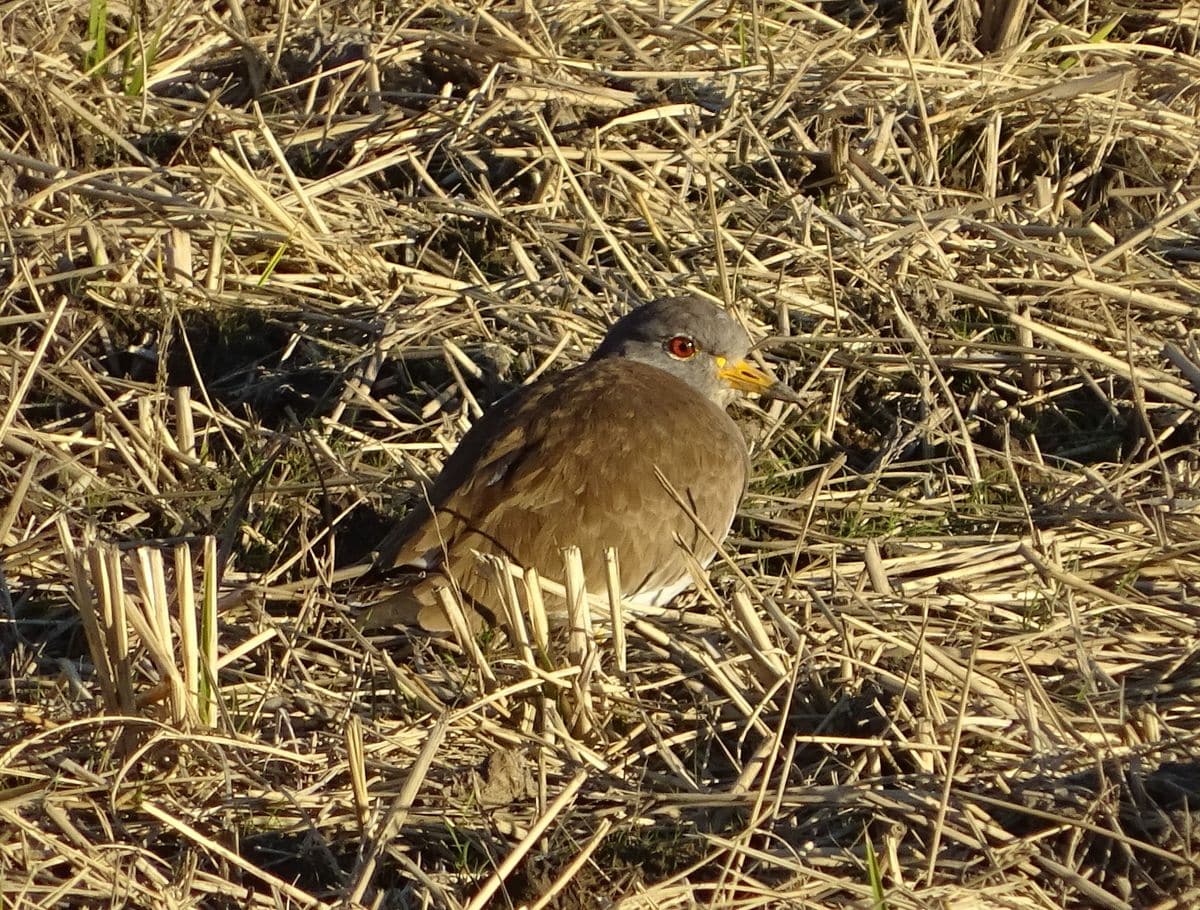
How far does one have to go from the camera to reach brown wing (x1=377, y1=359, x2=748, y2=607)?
14.6 feet

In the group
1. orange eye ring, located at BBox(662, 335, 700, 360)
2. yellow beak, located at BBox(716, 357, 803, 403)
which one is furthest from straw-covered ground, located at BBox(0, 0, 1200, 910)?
orange eye ring, located at BBox(662, 335, 700, 360)

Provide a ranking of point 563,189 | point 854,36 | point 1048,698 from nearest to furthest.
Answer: point 1048,698 → point 563,189 → point 854,36

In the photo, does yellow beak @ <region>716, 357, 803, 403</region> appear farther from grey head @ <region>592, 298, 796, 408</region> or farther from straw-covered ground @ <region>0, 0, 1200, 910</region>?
straw-covered ground @ <region>0, 0, 1200, 910</region>

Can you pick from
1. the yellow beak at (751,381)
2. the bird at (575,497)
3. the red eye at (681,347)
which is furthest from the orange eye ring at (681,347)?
the bird at (575,497)

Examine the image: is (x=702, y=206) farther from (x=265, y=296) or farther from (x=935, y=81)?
(x=265, y=296)

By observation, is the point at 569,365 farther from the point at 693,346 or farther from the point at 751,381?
the point at 751,381

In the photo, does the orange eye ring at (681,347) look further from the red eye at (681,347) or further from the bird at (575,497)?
the bird at (575,497)

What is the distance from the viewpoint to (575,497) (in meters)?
4.54

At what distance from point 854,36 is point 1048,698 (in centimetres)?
353

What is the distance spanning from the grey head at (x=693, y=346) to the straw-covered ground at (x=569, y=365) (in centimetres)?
21

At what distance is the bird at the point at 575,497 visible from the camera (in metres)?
4.40

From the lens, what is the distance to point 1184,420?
5250mm

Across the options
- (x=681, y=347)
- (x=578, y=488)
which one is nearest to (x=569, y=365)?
(x=681, y=347)

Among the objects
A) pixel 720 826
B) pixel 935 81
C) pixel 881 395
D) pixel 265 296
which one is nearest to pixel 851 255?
pixel 881 395
